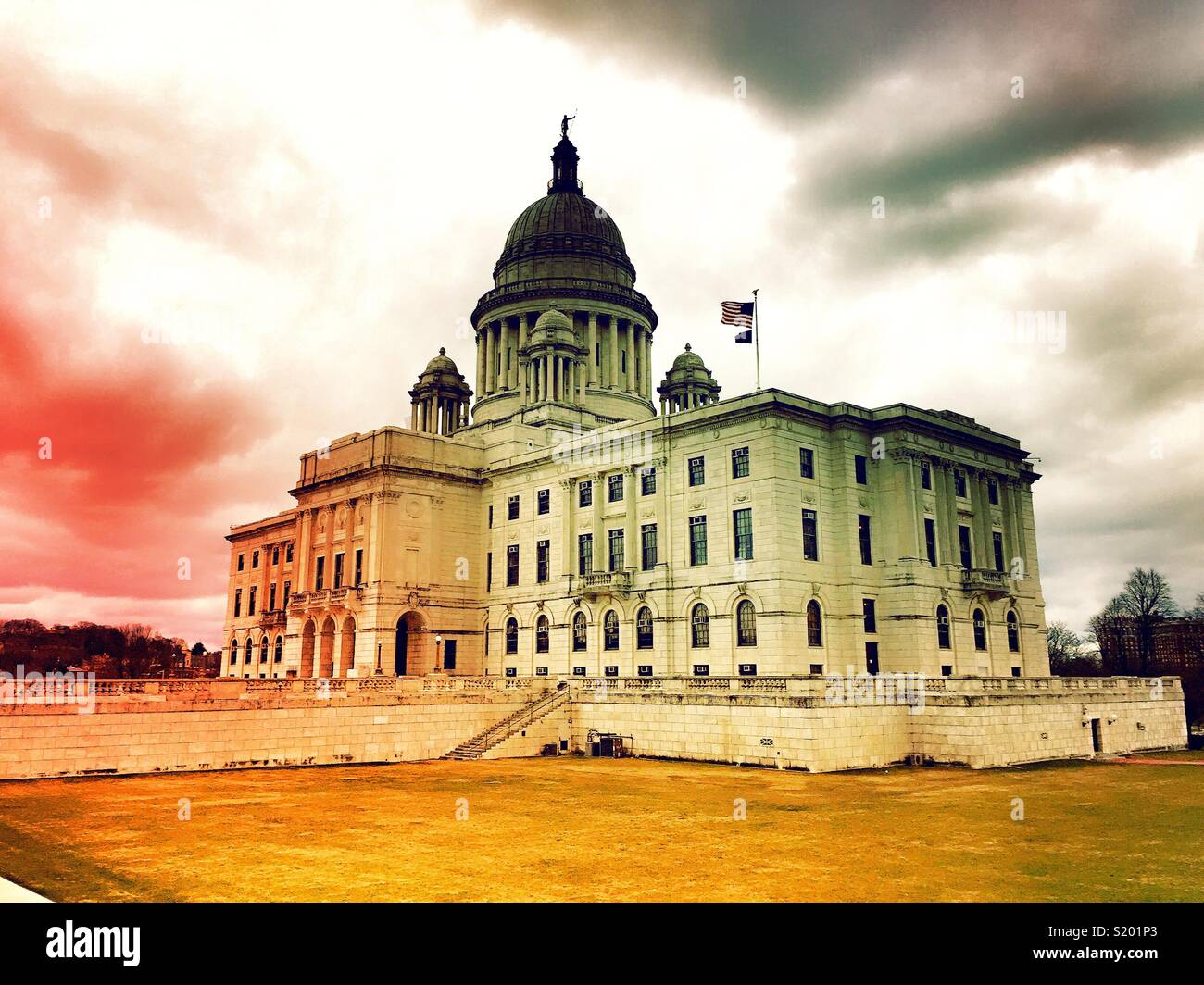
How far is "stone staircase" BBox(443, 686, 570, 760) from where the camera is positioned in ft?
141

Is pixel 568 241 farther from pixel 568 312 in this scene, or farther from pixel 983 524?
pixel 983 524

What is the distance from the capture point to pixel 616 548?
6122 cm

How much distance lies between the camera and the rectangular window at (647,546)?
59.0m

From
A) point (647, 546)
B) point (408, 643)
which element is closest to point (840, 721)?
point (647, 546)

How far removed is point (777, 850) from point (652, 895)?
16.8 feet

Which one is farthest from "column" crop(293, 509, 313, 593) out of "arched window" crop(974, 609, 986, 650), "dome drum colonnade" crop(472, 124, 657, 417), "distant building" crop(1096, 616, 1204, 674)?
"distant building" crop(1096, 616, 1204, 674)

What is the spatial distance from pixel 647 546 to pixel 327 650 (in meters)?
26.8

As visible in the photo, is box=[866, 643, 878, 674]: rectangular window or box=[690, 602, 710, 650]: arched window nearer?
box=[866, 643, 878, 674]: rectangular window

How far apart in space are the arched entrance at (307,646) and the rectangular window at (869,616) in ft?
133

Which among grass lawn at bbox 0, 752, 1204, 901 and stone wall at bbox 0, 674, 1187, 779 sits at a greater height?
stone wall at bbox 0, 674, 1187, 779

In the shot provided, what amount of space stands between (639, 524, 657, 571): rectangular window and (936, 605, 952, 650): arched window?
16.9 metres

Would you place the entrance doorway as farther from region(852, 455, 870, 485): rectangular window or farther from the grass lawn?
region(852, 455, 870, 485): rectangular window
